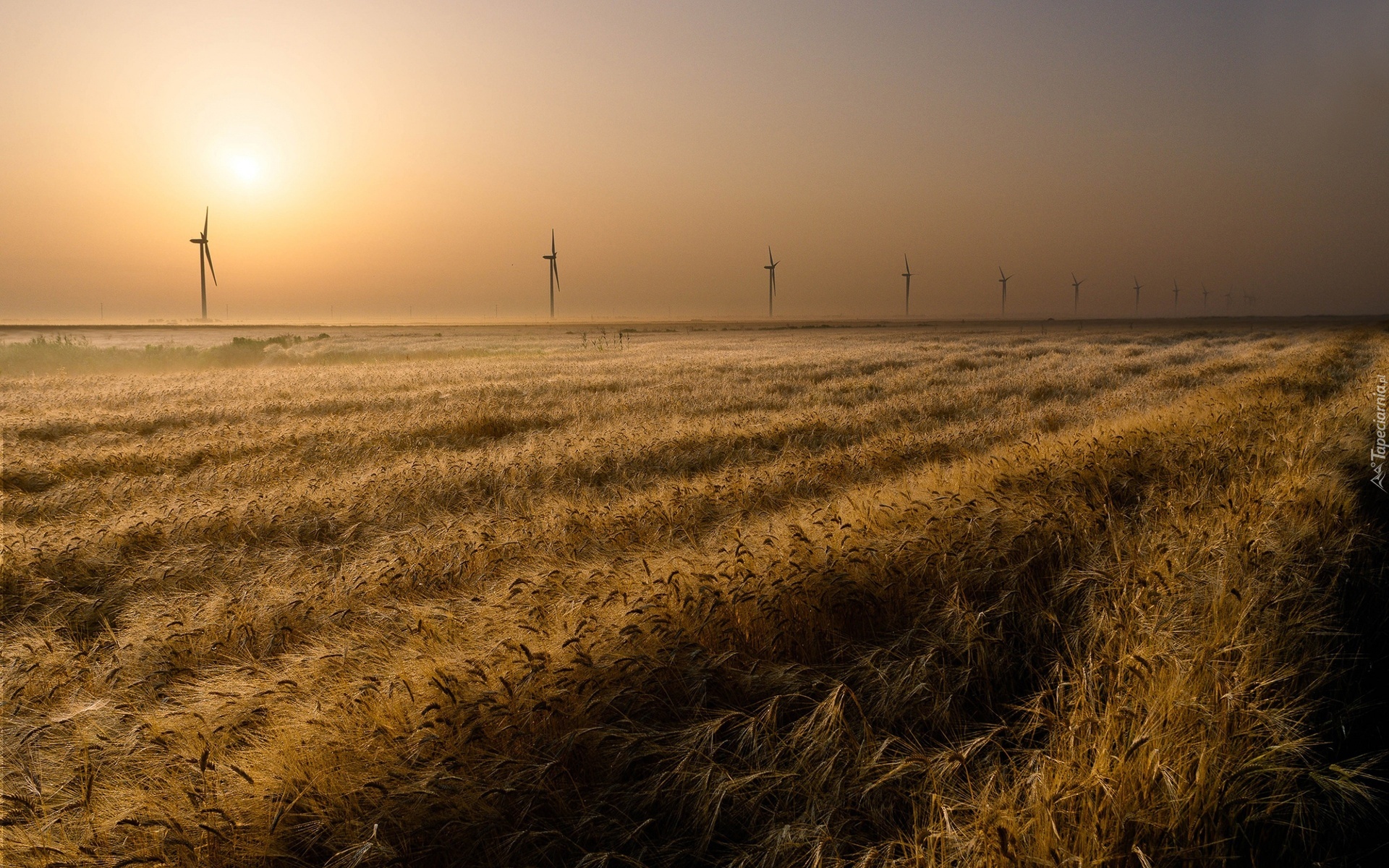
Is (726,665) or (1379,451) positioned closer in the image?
(726,665)

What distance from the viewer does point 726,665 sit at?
4.11m

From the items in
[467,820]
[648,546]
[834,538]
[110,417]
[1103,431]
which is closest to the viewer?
[467,820]

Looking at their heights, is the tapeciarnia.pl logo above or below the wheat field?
above

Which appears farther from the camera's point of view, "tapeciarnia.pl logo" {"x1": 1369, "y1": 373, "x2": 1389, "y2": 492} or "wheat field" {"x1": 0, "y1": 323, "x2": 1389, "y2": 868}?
"tapeciarnia.pl logo" {"x1": 1369, "y1": 373, "x2": 1389, "y2": 492}

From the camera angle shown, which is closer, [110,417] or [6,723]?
[6,723]

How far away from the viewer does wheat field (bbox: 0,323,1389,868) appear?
297cm

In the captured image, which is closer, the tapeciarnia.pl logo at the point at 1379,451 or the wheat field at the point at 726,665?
the wheat field at the point at 726,665

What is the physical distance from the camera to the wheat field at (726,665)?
2969mm

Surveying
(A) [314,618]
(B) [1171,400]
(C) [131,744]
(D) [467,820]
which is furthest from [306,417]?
(B) [1171,400]

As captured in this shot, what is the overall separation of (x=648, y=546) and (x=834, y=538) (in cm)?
237

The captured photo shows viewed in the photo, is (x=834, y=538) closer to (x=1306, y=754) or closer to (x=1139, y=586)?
(x=1139, y=586)

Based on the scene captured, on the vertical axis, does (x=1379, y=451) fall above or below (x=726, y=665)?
above

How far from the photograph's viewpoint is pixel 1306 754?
3.34 meters

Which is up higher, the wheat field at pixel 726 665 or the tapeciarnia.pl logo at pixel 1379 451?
the tapeciarnia.pl logo at pixel 1379 451
